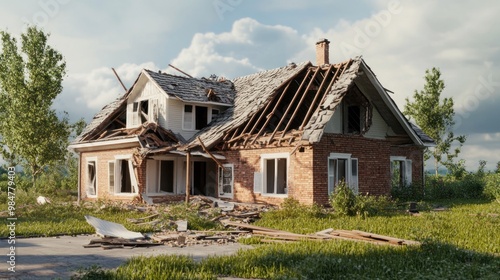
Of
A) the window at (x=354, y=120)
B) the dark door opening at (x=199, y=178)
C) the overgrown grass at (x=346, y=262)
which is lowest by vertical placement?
the overgrown grass at (x=346, y=262)

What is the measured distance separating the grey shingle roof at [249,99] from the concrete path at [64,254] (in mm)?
11754

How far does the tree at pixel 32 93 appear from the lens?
33.7 meters

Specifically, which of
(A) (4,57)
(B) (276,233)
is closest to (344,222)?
(B) (276,233)

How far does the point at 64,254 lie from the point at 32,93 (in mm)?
27076

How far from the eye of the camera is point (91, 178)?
97.9 ft

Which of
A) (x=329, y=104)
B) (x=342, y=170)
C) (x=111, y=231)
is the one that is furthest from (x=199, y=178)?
(x=111, y=231)

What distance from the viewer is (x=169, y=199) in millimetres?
24734

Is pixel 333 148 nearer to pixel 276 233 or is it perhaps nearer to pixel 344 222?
pixel 344 222

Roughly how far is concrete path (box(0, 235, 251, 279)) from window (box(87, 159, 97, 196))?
16.6 meters

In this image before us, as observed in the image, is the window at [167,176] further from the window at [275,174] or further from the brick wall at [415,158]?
the brick wall at [415,158]

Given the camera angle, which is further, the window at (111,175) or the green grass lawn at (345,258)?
the window at (111,175)

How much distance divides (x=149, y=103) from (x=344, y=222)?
51.1 ft

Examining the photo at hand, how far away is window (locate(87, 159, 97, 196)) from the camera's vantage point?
1142 inches

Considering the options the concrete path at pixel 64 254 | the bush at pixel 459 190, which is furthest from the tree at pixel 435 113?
the concrete path at pixel 64 254
